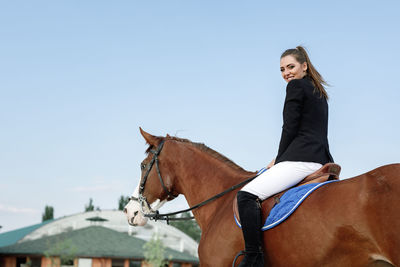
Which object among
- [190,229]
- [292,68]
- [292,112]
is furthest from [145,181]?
[190,229]

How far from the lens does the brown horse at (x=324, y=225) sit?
11.4ft

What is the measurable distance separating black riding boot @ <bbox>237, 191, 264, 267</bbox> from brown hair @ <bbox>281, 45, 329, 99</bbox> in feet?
4.52

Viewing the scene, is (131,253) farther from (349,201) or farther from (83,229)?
(349,201)

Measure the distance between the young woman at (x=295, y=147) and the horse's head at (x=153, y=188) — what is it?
150 cm

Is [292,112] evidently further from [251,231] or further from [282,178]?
[251,231]

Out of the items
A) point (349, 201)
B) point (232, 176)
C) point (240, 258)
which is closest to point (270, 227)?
point (240, 258)

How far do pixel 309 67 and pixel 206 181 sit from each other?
184 centimetres

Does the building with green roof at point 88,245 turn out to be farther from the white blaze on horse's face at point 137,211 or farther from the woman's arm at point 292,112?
the woman's arm at point 292,112

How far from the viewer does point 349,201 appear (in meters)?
3.68

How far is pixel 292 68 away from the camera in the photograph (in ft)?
15.8

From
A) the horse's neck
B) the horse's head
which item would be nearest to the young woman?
the horse's neck

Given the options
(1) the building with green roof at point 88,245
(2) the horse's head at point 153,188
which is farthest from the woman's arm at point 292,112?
(1) the building with green roof at point 88,245

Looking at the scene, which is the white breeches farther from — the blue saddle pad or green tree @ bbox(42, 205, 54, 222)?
green tree @ bbox(42, 205, 54, 222)

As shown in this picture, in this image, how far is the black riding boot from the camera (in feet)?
13.6
